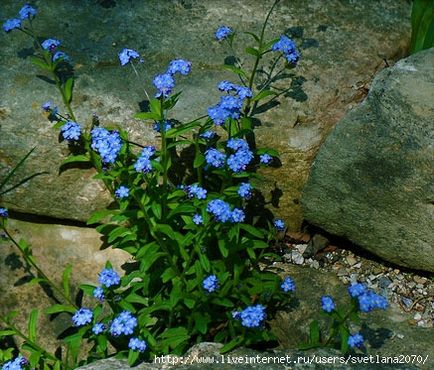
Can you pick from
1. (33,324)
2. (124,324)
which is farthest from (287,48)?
(33,324)

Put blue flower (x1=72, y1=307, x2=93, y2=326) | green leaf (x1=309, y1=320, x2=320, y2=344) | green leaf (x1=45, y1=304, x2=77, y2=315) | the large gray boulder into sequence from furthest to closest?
green leaf (x1=45, y1=304, x2=77, y2=315) < the large gray boulder < blue flower (x1=72, y1=307, x2=93, y2=326) < green leaf (x1=309, y1=320, x2=320, y2=344)

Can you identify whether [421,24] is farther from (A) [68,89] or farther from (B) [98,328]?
(B) [98,328]

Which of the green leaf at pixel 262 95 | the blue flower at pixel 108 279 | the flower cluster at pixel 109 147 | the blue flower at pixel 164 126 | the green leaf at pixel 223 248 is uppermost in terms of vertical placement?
the flower cluster at pixel 109 147

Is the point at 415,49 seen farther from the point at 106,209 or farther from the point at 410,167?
the point at 106,209

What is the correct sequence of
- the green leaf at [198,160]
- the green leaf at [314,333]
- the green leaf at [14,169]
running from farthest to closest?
the green leaf at [14,169], the green leaf at [198,160], the green leaf at [314,333]

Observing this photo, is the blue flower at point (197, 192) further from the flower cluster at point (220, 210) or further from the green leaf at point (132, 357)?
the green leaf at point (132, 357)

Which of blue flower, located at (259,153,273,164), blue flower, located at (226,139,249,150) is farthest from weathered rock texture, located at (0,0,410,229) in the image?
blue flower, located at (226,139,249,150)

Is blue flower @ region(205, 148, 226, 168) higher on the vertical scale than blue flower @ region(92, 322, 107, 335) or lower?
higher

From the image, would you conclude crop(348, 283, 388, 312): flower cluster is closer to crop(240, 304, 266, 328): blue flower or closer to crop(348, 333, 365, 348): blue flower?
crop(348, 333, 365, 348): blue flower

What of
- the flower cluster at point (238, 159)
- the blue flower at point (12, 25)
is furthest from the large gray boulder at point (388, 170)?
the blue flower at point (12, 25)
